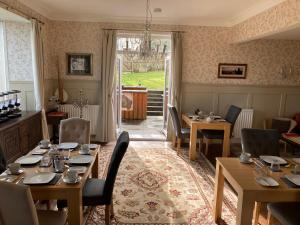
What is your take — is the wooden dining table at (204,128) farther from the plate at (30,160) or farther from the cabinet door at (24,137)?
the plate at (30,160)

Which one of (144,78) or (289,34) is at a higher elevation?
(289,34)

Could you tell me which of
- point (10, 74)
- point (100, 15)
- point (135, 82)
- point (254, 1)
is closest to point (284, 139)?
point (254, 1)

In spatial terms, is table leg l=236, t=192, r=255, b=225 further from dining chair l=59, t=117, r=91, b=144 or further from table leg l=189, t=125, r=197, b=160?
table leg l=189, t=125, r=197, b=160

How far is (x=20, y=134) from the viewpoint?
3.79 m

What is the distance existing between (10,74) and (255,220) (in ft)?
14.9

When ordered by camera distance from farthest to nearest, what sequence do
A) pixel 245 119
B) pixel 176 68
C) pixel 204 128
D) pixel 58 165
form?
pixel 245 119 < pixel 176 68 < pixel 204 128 < pixel 58 165

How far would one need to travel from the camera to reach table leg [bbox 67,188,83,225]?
1.96m

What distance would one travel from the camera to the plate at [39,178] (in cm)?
197

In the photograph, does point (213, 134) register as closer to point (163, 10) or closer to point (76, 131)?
point (163, 10)

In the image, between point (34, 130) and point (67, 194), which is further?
point (34, 130)

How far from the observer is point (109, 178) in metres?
2.32

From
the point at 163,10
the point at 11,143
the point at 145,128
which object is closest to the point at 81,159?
the point at 11,143

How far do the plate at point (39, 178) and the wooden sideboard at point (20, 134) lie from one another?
1.43 meters

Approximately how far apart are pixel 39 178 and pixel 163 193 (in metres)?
1.79
